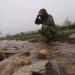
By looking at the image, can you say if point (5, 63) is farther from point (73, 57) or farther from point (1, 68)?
point (73, 57)

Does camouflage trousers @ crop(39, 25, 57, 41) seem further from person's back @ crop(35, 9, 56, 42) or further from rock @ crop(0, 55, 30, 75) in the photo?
rock @ crop(0, 55, 30, 75)

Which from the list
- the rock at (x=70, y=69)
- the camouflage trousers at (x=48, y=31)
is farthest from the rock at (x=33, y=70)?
the camouflage trousers at (x=48, y=31)

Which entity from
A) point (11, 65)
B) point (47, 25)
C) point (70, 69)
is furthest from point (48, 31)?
point (70, 69)

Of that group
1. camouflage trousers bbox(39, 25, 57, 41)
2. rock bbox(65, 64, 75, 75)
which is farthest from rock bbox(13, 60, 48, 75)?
camouflage trousers bbox(39, 25, 57, 41)

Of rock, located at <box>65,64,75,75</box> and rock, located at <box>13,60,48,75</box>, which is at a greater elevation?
rock, located at <box>13,60,48,75</box>

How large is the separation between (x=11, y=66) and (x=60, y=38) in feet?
20.4

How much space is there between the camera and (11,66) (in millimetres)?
6562

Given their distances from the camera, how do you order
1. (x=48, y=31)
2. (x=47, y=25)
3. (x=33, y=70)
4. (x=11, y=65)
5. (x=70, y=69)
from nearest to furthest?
(x=33, y=70), (x=70, y=69), (x=11, y=65), (x=48, y=31), (x=47, y=25)

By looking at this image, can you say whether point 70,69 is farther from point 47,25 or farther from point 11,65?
point 47,25

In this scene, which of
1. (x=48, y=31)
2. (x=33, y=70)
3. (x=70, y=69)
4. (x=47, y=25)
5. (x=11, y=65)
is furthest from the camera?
(x=47, y=25)

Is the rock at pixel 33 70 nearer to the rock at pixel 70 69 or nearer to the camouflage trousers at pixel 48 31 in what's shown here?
the rock at pixel 70 69

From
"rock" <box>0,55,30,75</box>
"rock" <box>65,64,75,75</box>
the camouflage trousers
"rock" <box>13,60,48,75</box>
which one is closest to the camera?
"rock" <box>13,60,48,75</box>

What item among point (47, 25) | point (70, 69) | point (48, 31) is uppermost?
Answer: point (47, 25)

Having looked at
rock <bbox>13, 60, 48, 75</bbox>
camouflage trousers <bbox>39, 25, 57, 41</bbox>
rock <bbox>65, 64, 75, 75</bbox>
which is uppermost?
camouflage trousers <bbox>39, 25, 57, 41</bbox>
